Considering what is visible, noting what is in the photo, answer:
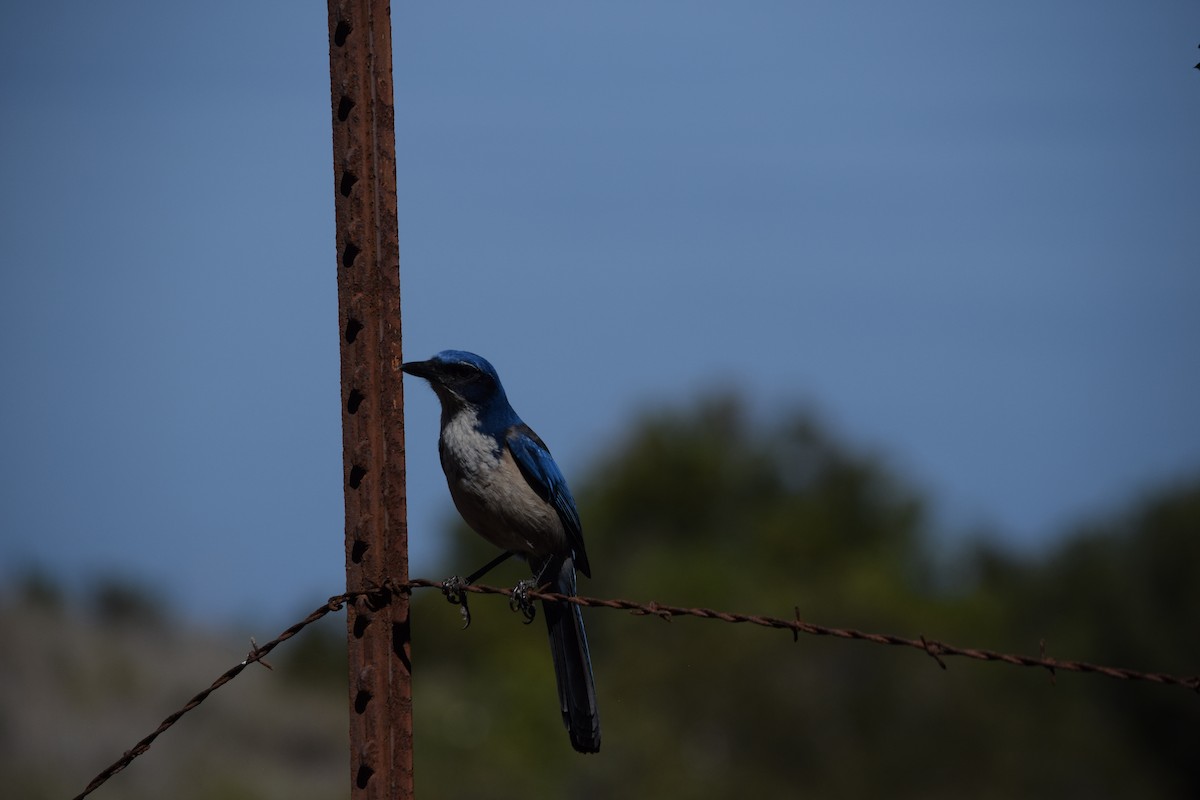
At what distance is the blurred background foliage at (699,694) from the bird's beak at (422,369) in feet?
49.0

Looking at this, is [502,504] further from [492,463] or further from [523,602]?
[523,602]

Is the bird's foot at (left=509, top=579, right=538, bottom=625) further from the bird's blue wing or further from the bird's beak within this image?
the bird's beak

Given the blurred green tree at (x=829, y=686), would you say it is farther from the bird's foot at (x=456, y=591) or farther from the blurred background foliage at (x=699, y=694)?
the bird's foot at (x=456, y=591)

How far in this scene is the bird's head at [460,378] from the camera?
257 inches

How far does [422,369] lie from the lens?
21.3 ft

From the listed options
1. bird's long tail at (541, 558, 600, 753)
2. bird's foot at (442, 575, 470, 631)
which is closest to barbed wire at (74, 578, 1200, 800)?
bird's foot at (442, 575, 470, 631)

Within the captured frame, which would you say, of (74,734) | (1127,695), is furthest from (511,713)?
(1127,695)

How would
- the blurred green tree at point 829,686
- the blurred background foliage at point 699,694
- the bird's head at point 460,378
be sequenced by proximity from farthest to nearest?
the blurred green tree at point 829,686 → the blurred background foliage at point 699,694 → the bird's head at point 460,378

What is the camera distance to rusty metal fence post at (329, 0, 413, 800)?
4.64m

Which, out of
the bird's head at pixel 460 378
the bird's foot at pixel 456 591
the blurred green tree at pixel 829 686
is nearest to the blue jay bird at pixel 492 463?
the bird's head at pixel 460 378

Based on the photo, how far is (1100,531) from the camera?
50938mm

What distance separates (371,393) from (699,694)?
28963 mm

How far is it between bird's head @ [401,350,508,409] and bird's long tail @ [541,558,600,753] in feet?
3.49

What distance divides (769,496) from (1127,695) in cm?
2782
